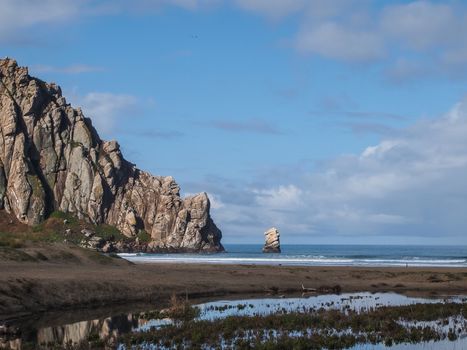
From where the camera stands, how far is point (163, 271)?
60.7 meters

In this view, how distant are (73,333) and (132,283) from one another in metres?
18.9

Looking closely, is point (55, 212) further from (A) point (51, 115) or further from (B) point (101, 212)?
(A) point (51, 115)

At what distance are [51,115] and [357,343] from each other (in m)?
173

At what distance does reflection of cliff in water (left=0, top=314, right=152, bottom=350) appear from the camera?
25.7 m

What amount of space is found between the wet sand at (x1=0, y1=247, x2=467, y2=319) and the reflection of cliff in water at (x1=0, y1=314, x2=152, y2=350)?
212 inches

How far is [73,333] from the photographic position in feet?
94.1

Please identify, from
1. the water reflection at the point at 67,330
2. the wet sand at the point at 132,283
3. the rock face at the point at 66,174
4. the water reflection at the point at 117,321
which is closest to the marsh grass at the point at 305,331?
the water reflection at the point at 117,321

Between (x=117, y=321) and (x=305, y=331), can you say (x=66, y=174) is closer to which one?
(x=117, y=321)

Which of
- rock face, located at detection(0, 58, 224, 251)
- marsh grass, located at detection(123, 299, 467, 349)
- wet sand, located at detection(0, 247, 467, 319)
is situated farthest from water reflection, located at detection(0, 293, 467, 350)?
rock face, located at detection(0, 58, 224, 251)

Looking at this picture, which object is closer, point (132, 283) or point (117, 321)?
point (117, 321)

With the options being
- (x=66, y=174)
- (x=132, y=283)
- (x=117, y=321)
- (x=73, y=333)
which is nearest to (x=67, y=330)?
(x=73, y=333)

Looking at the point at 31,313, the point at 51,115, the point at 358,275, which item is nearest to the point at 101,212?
the point at 51,115

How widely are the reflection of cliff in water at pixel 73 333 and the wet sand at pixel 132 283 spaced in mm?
5389

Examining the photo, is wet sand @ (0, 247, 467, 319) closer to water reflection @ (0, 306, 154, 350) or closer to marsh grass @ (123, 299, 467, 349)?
water reflection @ (0, 306, 154, 350)
